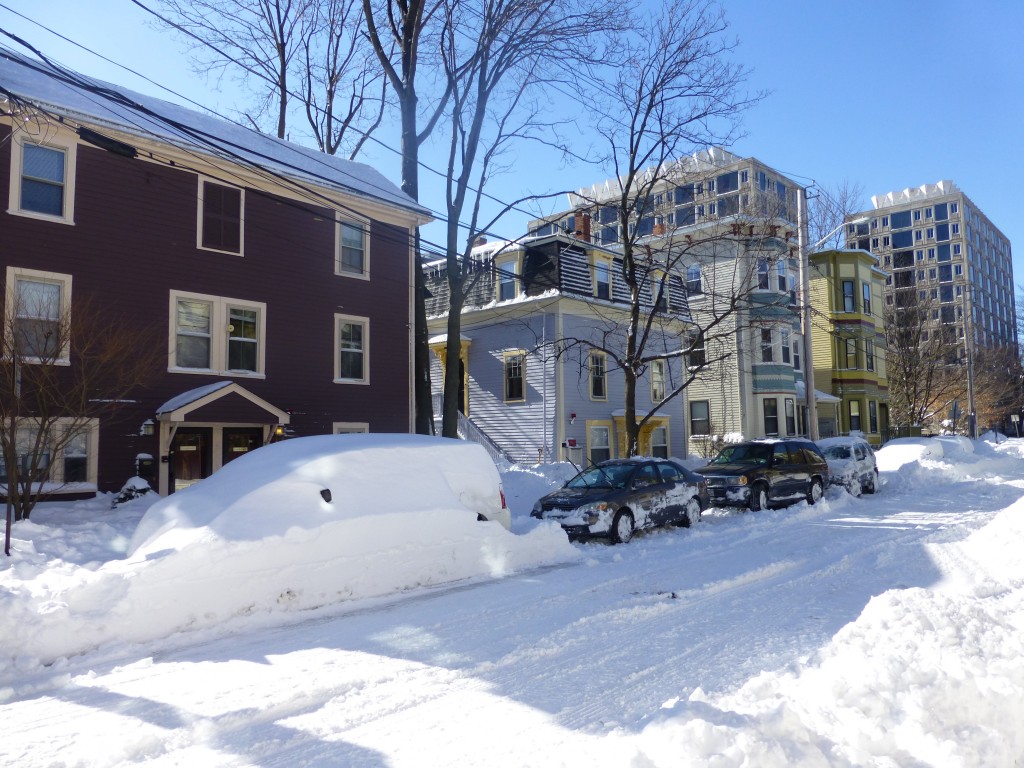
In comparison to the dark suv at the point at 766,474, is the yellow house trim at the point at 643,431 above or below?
above

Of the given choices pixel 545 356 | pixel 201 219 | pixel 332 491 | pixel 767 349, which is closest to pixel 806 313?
pixel 545 356

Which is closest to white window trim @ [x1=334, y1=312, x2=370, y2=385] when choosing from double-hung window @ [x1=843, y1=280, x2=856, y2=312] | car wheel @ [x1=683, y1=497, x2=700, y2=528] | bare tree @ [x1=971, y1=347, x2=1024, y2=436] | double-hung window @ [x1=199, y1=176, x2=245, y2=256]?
double-hung window @ [x1=199, y1=176, x2=245, y2=256]

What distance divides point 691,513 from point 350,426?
9.61 meters

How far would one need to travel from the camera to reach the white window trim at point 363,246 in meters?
20.4

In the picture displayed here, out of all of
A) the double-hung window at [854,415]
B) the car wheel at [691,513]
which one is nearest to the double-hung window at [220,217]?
the car wheel at [691,513]

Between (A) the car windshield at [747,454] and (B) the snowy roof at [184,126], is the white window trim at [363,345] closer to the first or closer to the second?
(B) the snowy roof at [184,126]

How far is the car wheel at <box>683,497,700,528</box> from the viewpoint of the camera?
47.6 ft

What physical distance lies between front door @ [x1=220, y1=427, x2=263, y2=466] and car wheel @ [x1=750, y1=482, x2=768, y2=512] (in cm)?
1121

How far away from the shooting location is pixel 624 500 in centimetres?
1292

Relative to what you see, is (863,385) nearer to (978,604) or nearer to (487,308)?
(487,308)

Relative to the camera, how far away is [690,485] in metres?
14.7

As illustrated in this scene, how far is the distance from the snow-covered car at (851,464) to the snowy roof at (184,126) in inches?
498

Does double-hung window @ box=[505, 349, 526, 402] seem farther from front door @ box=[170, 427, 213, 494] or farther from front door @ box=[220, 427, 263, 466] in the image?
front door @ box=[170, 427, 213, 494]

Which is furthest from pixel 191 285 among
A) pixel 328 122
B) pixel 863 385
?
pixel 863 385
